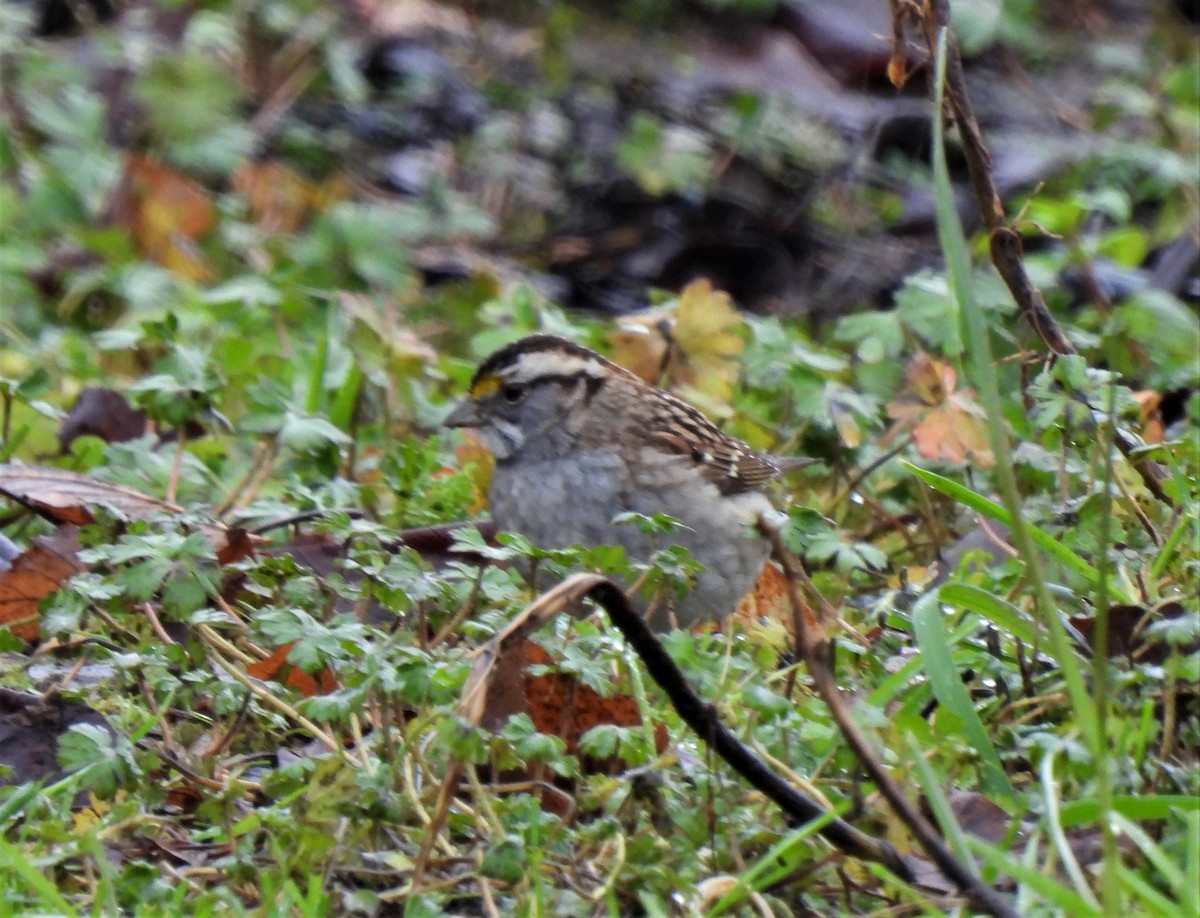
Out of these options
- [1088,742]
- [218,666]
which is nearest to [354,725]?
[218,666]

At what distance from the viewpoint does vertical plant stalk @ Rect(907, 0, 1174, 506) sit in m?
3.45

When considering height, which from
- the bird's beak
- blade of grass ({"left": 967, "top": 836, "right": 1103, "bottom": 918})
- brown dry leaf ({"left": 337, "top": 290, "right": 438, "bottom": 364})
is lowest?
brown dry leaf ({"left": 337, "top": 290, "right": 438, "bottom": 364})

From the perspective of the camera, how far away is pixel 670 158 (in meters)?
8.43

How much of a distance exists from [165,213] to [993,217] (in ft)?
15.1

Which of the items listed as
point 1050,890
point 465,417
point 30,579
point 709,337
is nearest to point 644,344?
point 709,337

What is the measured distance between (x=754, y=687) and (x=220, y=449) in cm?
260

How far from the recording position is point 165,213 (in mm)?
7488

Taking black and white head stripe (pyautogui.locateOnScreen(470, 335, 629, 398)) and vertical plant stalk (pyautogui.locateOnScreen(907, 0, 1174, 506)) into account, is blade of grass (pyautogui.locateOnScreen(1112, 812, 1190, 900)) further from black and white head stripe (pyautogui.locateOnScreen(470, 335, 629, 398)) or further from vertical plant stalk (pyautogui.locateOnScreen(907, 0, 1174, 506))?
black and white head stripe (pyautogui.locateOnScreen(470, 335, 629, 398))

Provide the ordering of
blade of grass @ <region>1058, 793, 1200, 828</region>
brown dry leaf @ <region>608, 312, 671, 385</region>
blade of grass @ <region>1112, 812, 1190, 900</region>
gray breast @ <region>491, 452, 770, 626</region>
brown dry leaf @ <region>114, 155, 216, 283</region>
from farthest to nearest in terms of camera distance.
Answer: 1. brown dry leaf @ <region>114, 155, 216, 283</region>
2. brown dry leaf @ <region>608, 312, 671, 385</region>
3. gray breast @ <region>491, 452, 770, 626</region>
4. blade of grass @ <region>1058, 793, 1200, 828</region>
5. blade of grass @ <region>1112, 812, 1190, 900</region>

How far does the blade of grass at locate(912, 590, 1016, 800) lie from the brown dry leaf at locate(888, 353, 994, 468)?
170 cm

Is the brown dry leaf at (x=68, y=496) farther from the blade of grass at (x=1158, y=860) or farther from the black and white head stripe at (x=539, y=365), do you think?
the blade of grass at (x=1158, y=860)

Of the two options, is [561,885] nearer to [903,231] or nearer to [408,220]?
[408,220]

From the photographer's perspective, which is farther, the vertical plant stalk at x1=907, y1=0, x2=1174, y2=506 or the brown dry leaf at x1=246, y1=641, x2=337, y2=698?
the vertical plant stalk at x1=907, y1=0, x2=1174, y2=506

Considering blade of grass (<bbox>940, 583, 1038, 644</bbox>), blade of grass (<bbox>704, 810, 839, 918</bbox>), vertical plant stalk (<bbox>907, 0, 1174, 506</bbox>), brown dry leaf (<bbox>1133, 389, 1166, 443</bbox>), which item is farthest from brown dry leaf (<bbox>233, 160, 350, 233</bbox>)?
blade of grass (<bbox>704, 810, 839, 918</bbox>)
